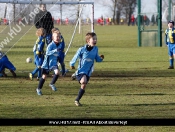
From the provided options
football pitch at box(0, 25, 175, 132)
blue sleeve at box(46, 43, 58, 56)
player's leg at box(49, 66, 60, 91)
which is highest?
blue sleeve at box(46, 43, 58, 56)

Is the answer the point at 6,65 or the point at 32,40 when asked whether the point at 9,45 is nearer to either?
the point at 6,65

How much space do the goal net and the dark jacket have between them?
21cm

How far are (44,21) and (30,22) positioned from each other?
956 mm

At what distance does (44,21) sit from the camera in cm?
1762

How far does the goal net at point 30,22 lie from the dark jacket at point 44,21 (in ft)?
0.70

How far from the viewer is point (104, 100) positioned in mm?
11438

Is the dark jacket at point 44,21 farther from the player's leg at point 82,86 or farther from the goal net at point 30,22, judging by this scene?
the player's leg at point 82,86

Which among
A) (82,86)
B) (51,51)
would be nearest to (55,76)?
(51,51)

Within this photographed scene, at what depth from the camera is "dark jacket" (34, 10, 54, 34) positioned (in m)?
17.3

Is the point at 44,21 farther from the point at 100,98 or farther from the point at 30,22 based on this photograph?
the point at 100,98

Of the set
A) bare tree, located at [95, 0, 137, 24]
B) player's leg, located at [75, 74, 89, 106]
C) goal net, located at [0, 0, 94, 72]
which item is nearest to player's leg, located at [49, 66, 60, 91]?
player's leg, located at [75, 74, 89, 106]

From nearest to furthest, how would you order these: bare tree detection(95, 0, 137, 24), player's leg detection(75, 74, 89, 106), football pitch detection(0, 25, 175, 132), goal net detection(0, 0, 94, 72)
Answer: football pitch detection(0, 25, 175, 132)
player's leg detection(75, 74, 89, 106)
goal net detection(0, 0, 94, 72)
bare tree detection(95, 0, 137, 24)

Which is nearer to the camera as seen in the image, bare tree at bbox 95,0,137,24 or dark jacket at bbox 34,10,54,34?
dark jacket at bbox 34,10,54,34

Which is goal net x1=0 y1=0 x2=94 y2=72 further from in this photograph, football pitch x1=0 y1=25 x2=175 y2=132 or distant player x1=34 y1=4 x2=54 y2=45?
football pitch x1=0 y1=25 x2=175 y2=132
